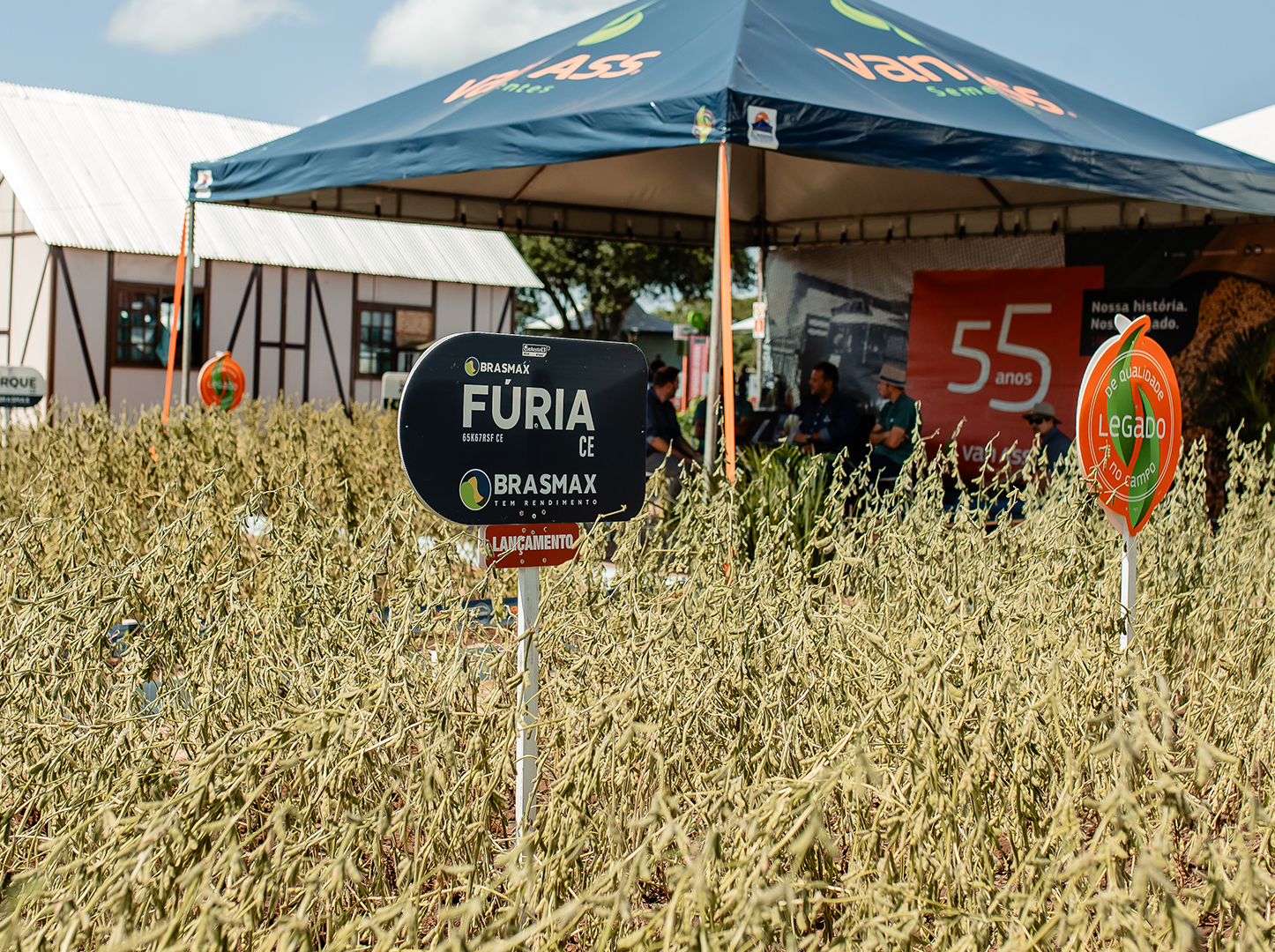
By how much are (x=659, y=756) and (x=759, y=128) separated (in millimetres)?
3447

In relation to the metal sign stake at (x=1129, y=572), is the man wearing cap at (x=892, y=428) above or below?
above

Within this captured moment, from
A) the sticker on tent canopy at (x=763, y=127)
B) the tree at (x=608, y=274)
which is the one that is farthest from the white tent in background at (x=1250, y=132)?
the tree at (x=608, y=274)

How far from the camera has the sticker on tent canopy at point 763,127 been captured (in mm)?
4164

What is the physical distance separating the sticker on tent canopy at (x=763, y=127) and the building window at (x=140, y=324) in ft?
37.7

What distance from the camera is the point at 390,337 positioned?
53.7ft

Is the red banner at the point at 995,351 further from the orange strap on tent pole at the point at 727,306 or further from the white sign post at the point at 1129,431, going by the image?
the white sign post at the point at 1129,431

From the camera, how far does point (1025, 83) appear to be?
6238 mm

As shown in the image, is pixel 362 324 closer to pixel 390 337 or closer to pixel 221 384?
pixel 390 337

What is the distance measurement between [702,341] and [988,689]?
60.6 feet

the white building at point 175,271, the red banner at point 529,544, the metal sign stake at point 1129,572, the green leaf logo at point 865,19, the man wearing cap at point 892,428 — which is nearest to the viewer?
the red banner at point 529,544

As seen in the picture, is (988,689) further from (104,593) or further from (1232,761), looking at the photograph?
(104,593)

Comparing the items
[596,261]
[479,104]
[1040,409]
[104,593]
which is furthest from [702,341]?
[104,593]

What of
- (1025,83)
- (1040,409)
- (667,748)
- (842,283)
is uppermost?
(1025,83)

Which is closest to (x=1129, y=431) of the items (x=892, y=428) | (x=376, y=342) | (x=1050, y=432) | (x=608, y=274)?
(x=892, y=428)
